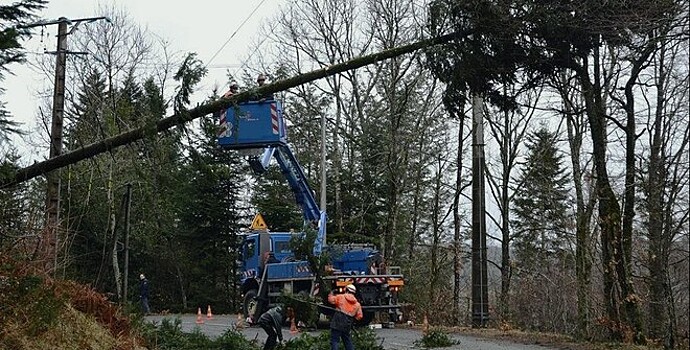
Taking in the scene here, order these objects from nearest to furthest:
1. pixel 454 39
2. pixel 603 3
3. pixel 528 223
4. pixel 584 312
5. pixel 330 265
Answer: pixel 603 3 → pixel 454 39 → pixel 584 312 → pixel 330 265 → pixel 528 223

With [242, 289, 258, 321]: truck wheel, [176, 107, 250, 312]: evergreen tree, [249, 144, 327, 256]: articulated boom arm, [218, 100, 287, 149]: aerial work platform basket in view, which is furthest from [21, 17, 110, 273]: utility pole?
[176, 107, 250, 312]: evergreen tree

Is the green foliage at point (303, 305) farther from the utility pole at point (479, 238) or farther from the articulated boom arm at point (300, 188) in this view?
the utility pole at point (479, 238)

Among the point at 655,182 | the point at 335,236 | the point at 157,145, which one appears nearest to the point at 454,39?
the point at 655,182

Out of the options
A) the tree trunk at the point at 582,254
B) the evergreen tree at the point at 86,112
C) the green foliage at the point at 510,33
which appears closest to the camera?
the green foliage at the point at 510,33

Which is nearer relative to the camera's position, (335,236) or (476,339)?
(476,339)

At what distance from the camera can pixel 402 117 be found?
1389 inches

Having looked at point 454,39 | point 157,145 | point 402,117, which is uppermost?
point 402,117

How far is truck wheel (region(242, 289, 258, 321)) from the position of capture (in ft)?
82.7

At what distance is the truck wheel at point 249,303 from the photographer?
2520 centimetres

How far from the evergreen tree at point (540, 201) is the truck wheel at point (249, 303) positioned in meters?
11.6

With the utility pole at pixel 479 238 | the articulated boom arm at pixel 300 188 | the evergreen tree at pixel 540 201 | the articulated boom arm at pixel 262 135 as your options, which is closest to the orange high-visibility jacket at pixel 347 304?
the articulated boom arm at pixel 262 135

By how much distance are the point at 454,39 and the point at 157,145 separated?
5216mm

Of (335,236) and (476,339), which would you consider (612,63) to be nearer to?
(476,339)

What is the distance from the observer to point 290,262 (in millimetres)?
23766
